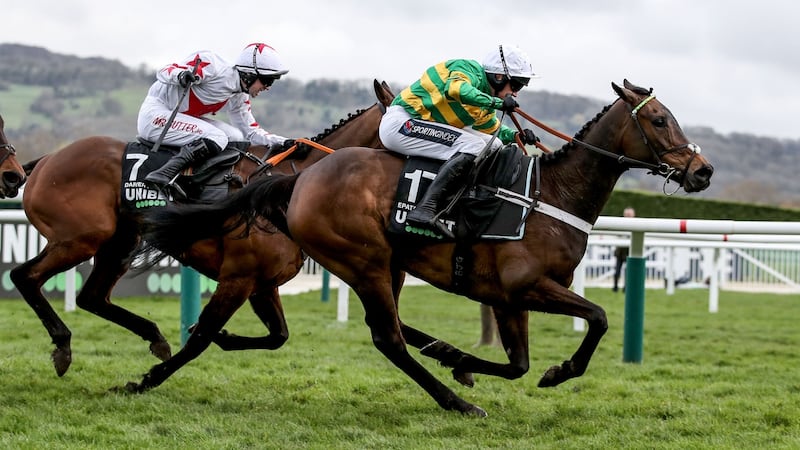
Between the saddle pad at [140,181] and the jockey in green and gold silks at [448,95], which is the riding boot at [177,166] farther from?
the jockey in green and gold silks at [448,95]

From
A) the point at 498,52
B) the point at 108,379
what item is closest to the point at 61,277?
the point at 108,379

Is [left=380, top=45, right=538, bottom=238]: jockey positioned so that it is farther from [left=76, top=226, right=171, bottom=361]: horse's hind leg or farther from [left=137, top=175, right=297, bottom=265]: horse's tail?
[left=76, top=226, right=171, bottom=361]: horse's hind leg

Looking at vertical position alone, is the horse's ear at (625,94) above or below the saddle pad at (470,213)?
above

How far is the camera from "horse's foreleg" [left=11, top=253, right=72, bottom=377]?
5922mm

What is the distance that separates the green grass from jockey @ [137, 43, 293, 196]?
138cm

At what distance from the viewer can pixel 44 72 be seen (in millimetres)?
76750

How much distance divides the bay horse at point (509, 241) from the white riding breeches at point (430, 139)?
92 mm

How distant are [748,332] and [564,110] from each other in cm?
7298

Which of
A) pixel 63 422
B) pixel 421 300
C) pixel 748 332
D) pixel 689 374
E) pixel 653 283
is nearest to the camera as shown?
pixel 63 422

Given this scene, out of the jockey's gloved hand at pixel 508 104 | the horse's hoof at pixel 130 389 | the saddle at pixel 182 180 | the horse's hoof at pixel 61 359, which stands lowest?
the horse's hoof at pixel 130 389

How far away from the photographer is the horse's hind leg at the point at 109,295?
6.28 meters

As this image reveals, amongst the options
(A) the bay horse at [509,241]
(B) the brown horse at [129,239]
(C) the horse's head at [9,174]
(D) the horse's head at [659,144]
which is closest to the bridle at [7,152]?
(C) the horse's head at [9,174]

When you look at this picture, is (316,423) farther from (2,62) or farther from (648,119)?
(2,62)

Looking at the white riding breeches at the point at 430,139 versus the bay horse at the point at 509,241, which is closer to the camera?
the bay horse at the point at 509,241
